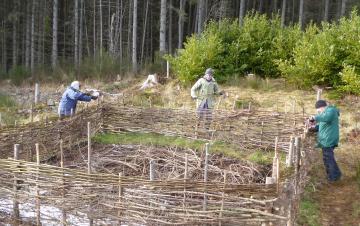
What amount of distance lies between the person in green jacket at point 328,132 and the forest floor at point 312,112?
21 centimetres

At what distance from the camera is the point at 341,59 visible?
436 inches

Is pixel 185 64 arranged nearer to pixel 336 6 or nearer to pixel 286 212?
pixel 286 212

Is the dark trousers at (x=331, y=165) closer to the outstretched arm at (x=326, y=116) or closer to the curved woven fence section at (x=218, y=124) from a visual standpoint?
the outstretched arm at (x=326, y=116)

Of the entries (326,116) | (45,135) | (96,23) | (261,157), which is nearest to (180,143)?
(261,157)

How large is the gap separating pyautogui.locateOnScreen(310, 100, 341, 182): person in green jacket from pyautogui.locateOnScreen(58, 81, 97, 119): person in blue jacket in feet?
14.0

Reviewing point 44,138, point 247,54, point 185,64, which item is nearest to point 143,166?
point 44,138

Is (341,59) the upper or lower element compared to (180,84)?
upper

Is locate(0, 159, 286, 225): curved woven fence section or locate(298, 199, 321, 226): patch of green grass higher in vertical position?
locate(0, 159, 286, 225): curved woven fence section

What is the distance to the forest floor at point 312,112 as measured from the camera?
5723mm

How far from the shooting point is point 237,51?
12812mm

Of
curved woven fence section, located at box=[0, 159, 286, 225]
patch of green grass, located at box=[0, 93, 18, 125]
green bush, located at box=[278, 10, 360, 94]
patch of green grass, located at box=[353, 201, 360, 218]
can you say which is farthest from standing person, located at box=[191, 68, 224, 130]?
patch of green grass, located at box=[0, 93, 18, 125]

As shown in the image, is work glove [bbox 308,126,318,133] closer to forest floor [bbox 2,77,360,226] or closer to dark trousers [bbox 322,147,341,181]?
dark trousers [bbox 322,147,341,181]

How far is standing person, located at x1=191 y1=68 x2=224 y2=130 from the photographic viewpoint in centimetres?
877

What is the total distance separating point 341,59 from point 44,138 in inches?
289
